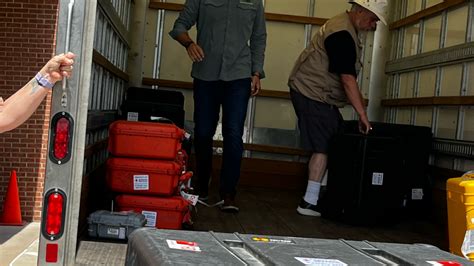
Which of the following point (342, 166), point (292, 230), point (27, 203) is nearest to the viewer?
point (292, 230)

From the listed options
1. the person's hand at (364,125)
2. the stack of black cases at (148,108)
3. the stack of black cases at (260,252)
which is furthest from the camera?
the stack of black cases at (148,108)

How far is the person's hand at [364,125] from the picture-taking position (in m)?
6.32

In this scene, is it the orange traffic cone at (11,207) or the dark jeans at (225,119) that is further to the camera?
the dark jeans at (225,119)

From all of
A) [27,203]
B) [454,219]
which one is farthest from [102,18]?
[454,219]

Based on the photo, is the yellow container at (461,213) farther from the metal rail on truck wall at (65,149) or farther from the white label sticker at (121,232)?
the metal rail on truck wall at (65,149)

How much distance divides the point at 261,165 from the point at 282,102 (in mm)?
778

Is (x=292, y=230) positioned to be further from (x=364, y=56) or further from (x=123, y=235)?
(x=364, y=56)

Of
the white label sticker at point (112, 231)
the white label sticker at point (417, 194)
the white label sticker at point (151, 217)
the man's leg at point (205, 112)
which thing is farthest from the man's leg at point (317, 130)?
the white label sticker at point (112, 231)

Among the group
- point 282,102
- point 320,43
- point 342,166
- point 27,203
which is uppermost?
point 320,43

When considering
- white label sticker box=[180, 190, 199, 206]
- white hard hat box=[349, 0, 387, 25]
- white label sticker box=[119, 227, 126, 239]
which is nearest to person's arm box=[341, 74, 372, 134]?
white hard hat box=[349, 0, 387, 25]

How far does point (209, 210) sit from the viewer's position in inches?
233

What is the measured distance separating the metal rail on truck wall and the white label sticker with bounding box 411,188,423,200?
179 inches

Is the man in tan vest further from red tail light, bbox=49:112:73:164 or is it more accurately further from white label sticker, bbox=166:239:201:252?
white label sticker, bbox=166:239:201:252

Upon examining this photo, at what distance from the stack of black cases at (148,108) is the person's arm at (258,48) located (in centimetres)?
96
